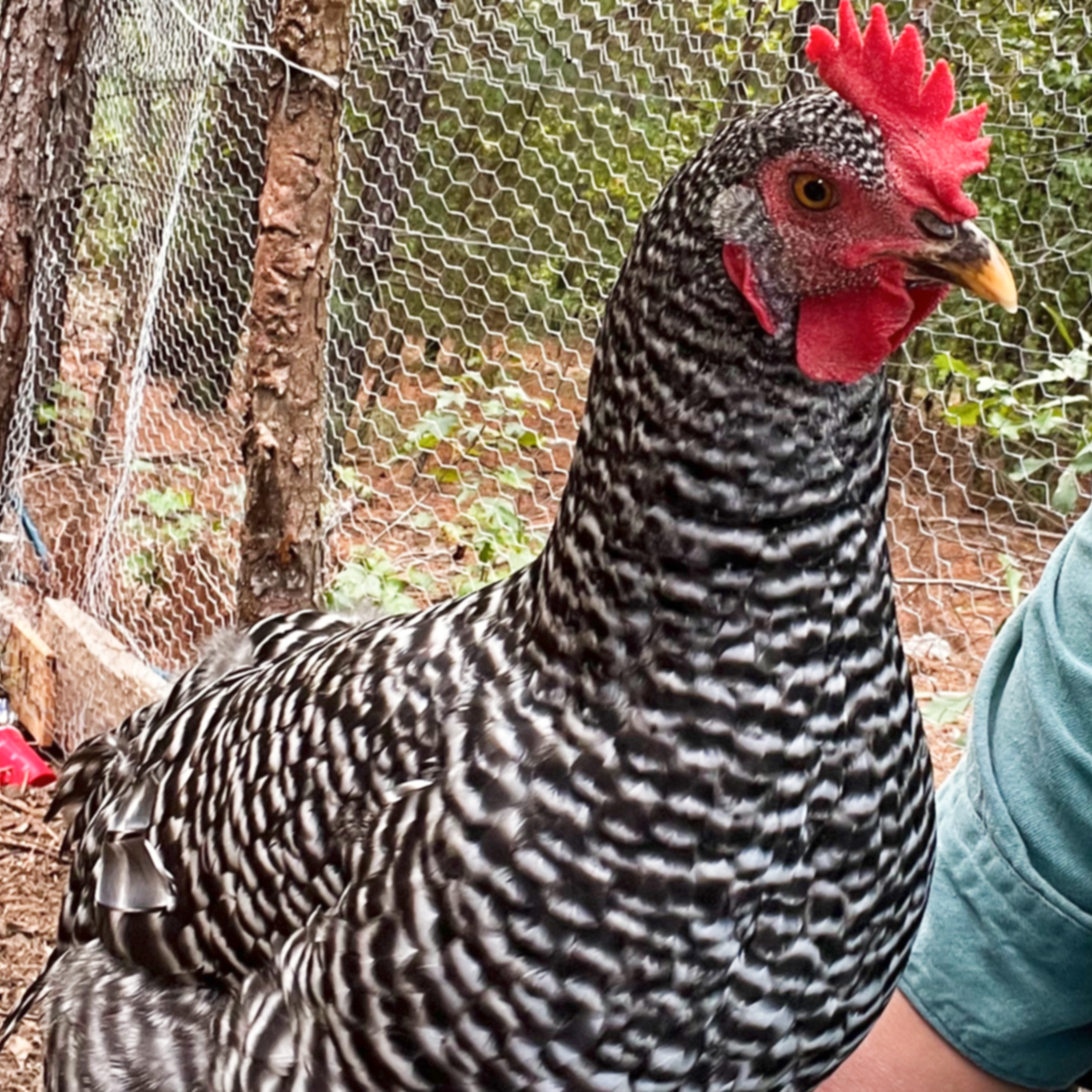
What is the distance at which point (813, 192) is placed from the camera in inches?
38.6

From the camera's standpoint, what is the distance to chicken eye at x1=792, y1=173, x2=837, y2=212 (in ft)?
3.19

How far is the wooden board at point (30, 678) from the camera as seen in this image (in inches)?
125

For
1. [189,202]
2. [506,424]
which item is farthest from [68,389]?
[506,424]

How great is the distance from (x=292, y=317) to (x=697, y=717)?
1.33m

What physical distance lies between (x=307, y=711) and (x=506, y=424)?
154 centimetres

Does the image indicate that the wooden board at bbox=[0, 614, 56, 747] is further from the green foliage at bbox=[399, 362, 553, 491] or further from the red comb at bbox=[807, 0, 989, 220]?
the red comb at bbox=[807, 0, 989, 220]

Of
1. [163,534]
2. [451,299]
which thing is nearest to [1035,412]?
[451,299]

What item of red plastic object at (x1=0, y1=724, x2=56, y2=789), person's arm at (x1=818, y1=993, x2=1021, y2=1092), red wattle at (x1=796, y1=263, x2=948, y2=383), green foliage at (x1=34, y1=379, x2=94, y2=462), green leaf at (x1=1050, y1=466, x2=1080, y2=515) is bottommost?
red plastic object at (x1=0, y1=724, x2=56, y2=789)

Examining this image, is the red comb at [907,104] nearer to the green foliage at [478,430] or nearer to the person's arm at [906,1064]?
the person's arm at [906,1064]

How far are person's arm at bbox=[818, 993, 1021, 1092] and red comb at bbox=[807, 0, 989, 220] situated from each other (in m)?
0.84

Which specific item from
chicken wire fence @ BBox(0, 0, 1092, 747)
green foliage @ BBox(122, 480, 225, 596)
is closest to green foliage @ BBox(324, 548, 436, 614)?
chicken wire fence @ BBox(0, 0, 1092, 747)

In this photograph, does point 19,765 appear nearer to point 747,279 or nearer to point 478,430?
point 478,430

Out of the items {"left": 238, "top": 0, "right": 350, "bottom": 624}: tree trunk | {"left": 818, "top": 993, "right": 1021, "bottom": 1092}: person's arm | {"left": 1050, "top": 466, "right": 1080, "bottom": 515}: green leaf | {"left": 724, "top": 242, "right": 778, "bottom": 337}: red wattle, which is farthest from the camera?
{"left": 238, "top": 0, "right": 350, "bottom": 624}: tree trunk

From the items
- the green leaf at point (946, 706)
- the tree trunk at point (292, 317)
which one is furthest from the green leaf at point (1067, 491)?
the tree trunk at point (292, 317)
